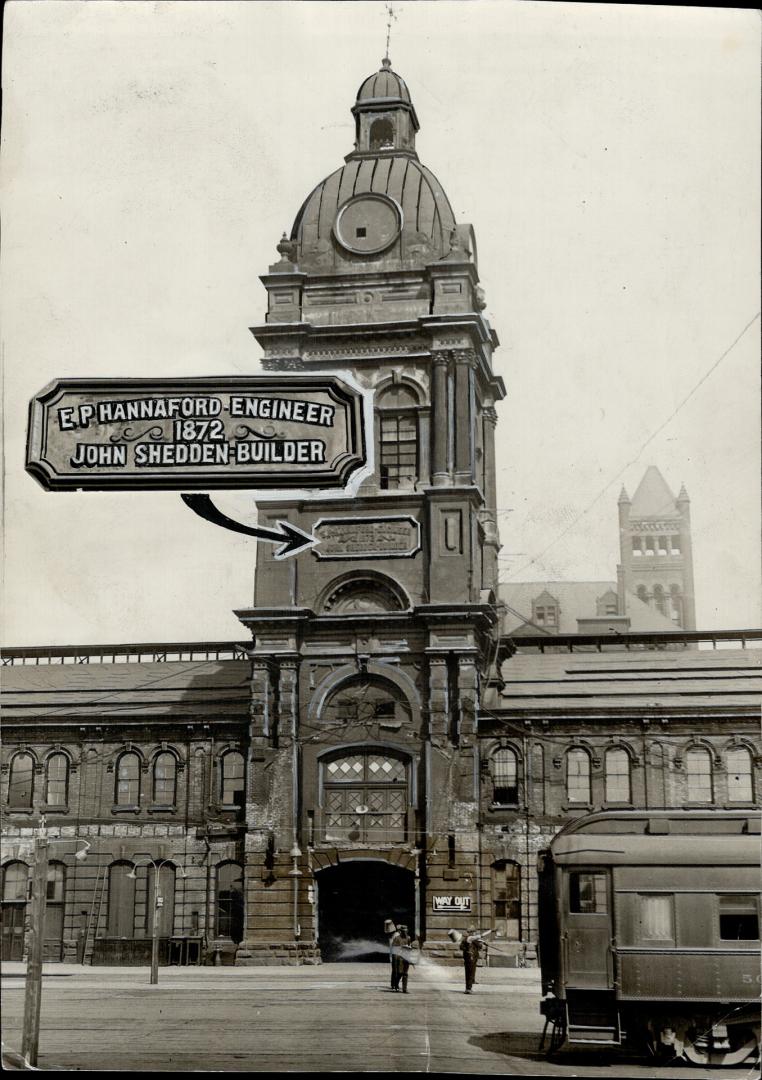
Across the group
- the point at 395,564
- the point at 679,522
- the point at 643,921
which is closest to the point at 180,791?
the point at 395,564

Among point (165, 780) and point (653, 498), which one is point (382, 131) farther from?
point (165, 780)

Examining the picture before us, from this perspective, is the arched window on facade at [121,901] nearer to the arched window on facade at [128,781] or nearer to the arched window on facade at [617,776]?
the arched window on facade at [128,781]

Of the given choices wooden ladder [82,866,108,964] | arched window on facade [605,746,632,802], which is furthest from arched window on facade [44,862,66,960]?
arched window on facade [605,746,632,802]

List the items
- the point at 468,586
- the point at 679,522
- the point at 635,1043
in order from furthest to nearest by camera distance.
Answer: the point at 468,586 < the point at 679,522 < the point at 635,1043

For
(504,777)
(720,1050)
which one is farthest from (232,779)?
(720,1050)

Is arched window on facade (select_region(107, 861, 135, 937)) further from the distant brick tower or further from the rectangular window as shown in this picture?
the distant brick tower

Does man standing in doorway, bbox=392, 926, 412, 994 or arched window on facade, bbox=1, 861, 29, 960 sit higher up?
arched window on facade, bbox=1, 861, 29, 960

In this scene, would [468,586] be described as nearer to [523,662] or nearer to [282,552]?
[523,662]
